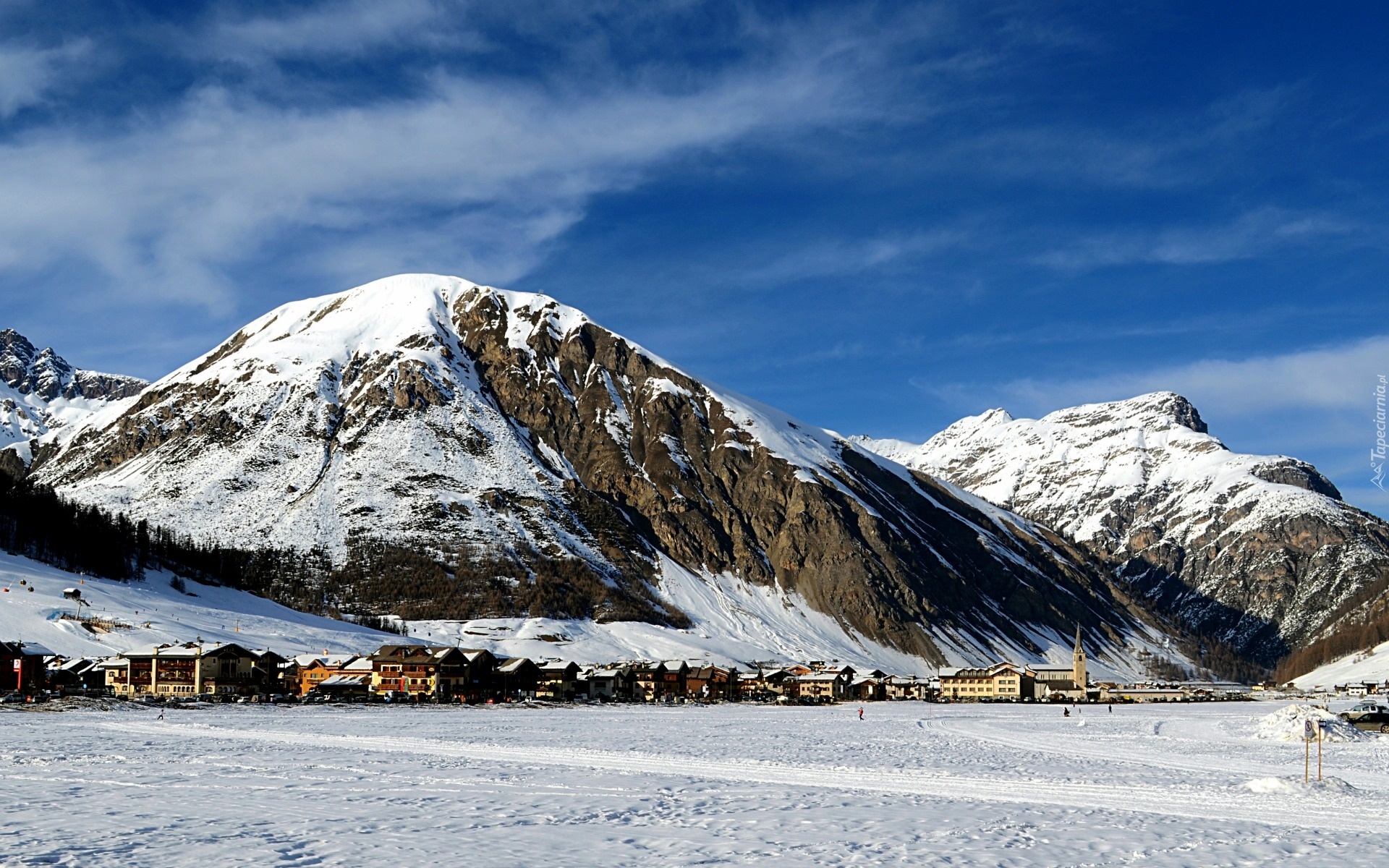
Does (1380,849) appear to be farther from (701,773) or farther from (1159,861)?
(701,773)

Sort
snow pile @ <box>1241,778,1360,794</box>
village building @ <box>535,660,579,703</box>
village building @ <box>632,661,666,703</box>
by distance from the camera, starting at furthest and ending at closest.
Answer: village building @ <box>632,661,666,703</box> < village building @ <box>535,660,579,703</box> < snow pile @ <box>1241,778,1360,794</box>

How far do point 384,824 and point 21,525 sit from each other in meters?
196

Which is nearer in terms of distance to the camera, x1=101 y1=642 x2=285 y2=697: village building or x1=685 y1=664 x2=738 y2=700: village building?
x1=101 y1=642 x2=285 y2=697: village building

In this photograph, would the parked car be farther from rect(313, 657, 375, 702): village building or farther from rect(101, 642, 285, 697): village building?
rect(101, 642, 285, 697): village building

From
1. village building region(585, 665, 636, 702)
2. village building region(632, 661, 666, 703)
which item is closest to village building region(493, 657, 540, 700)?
village building region(585, 665, 636, 702)

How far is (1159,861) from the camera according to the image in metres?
26.4

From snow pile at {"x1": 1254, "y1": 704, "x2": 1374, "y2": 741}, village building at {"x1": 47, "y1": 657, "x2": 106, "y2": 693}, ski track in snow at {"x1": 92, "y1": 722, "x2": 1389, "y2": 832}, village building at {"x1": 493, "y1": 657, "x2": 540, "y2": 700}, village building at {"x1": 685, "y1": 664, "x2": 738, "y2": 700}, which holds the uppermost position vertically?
ski track in snow at {"x1": 92, "y1": 722, "x2": 1389, "y2": 832}

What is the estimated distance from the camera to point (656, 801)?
36312 millimetres

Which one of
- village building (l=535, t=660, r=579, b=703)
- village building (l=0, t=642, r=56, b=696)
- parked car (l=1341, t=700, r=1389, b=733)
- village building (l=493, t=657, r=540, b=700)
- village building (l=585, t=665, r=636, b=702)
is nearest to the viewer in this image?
parked car (l=1341, t=700, r=1389, b=733)

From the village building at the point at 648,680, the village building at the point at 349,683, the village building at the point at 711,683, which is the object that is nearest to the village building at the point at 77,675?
the village building at the point at 349,683

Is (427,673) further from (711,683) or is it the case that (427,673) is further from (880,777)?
(880,777)

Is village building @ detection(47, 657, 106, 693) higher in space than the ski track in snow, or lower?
lower

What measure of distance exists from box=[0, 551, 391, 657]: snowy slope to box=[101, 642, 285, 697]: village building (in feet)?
33.7

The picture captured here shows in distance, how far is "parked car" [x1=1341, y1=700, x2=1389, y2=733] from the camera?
9538cm
